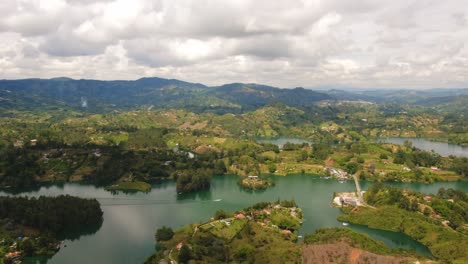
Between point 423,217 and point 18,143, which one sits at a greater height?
point 18,143

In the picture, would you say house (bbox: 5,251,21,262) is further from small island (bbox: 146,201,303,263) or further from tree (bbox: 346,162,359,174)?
tree (bbox: 346,162,359,174)

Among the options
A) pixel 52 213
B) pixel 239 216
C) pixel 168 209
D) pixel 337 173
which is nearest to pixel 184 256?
pixel 239 216

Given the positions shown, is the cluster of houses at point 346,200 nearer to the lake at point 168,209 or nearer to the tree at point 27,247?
the lake at point 168,209

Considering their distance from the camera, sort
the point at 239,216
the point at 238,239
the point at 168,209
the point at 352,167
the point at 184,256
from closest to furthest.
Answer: the point at 184,256 < the point at 238,239 < the point at 239,216 < the point at 168,209 < the point at 352,167

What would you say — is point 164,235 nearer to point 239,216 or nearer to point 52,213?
point 239,216

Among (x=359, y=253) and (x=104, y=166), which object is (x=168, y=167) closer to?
(x=104, y=166)

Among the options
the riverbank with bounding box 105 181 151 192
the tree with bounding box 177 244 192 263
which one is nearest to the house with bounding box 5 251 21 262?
the tree with bounding box 177 244 192 263
